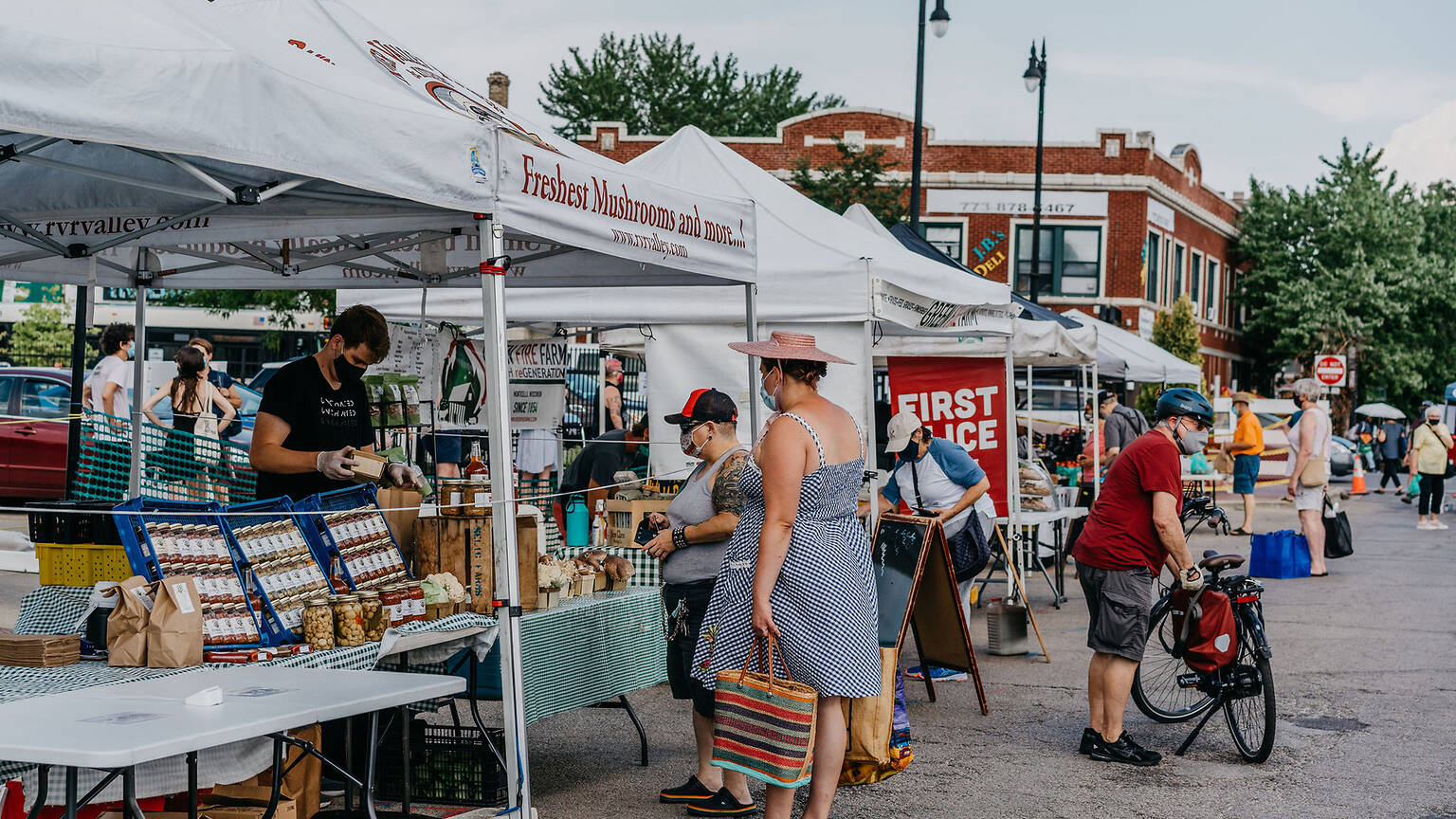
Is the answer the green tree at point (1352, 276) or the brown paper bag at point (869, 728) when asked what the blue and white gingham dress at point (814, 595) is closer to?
the brown paper bag at point (869, 728)

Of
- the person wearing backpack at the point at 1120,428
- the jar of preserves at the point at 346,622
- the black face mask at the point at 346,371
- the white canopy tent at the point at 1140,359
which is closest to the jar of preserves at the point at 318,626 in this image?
the jar of preserves at the point at 346,622

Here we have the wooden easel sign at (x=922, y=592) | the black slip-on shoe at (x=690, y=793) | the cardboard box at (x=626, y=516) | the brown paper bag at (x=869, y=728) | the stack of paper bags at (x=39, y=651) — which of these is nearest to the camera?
the stack of paper bags at (x=39, y=651)

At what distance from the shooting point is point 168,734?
3.43m

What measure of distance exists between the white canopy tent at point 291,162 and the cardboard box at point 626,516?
166 centimetres

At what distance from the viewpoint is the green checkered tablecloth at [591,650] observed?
579cm

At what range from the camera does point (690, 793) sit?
20.4 ft

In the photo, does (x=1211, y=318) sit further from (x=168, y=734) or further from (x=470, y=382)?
(x=168, y=734)

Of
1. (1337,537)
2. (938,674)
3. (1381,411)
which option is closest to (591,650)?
(938,674)

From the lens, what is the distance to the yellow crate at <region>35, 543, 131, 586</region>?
210 inches

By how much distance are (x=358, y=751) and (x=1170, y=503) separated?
3.99 m

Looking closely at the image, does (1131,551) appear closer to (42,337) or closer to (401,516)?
(401,516)

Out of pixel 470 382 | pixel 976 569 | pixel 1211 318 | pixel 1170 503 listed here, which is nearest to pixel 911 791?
pixel 1170 503

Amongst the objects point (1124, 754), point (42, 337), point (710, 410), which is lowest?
point (1124, 754)

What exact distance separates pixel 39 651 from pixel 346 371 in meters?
1.82
